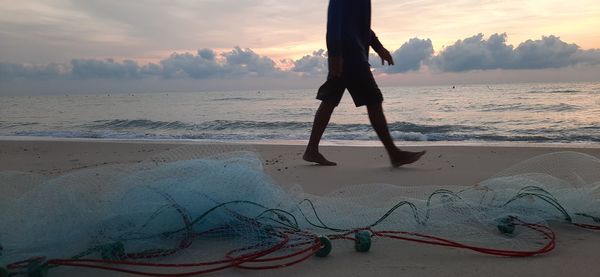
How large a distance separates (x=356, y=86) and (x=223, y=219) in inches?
95.0

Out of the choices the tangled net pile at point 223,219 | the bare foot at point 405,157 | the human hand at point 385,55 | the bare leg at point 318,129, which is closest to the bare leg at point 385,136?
the bare foot at point 405,157

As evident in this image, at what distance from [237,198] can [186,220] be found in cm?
25

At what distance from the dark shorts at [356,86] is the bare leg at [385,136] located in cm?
8

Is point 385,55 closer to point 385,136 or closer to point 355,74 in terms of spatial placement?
point 355,74

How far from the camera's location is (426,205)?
7.33 ft

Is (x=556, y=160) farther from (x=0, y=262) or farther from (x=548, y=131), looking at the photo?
(x=548, y=131)

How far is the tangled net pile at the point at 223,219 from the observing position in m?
1.74

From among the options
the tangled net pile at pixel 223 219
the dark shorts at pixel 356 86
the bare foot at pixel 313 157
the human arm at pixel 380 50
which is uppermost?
the human arm at pixel 380 50

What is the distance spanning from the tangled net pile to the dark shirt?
1.87 meters

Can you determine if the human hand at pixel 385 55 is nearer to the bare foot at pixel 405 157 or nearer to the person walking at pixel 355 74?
the person walking at pixel 355 74

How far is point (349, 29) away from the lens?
411cm

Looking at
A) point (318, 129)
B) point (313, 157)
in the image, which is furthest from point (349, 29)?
point (313, 157)

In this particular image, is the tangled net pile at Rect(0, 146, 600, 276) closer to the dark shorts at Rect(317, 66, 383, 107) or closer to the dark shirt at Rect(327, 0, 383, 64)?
the dark shorts at Rect(317, 66, 383, 107)

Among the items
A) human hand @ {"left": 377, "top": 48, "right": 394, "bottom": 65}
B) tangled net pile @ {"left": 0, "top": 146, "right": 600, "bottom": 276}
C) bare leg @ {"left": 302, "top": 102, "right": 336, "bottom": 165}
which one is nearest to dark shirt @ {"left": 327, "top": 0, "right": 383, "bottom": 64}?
human hand @ {"left": 377, "top": 48, "right": 394, "bottom": 65}
